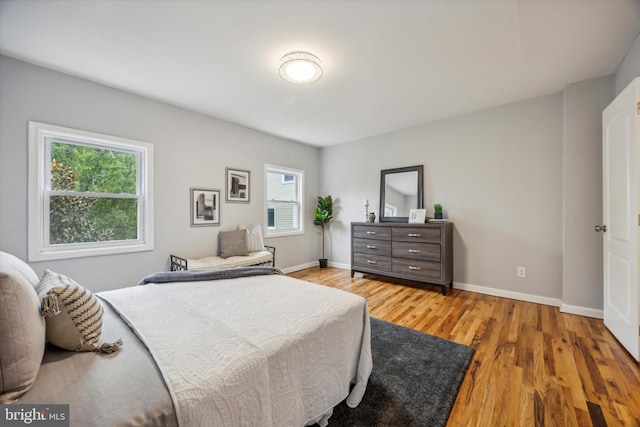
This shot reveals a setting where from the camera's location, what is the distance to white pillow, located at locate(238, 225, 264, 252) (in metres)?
3.88

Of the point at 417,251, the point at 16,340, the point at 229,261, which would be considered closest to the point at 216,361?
the point at 16,340

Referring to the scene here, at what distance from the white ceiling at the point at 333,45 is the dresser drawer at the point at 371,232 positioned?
1.85m

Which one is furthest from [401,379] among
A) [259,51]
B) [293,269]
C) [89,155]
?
[89,155]

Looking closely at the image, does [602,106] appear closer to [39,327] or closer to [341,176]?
[341,176]

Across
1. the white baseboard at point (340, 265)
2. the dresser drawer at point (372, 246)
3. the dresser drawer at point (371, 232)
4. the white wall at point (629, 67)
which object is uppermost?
the white wall at point (629, 67)

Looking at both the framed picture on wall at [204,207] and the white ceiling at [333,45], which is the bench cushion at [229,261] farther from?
the white ceiling at [333,45]

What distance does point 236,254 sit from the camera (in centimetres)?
367

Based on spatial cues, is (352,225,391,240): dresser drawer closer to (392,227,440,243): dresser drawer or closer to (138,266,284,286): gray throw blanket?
(392,227,440,243): dresser drawer

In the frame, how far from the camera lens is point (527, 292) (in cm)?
315

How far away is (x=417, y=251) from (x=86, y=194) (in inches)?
159

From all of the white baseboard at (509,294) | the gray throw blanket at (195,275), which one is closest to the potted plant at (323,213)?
the white baseboard at (509,294)

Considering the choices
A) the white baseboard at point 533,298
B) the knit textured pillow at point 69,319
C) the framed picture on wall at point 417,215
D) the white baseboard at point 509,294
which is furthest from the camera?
the framed picture on wall at point 417,215

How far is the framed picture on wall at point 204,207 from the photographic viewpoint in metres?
3.46

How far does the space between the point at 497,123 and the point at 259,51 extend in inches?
123
